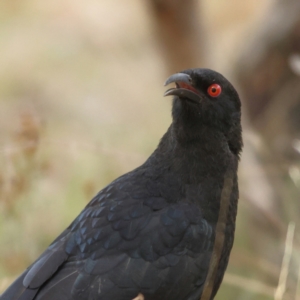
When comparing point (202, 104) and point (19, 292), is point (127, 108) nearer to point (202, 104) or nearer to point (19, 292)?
point (202, 104)

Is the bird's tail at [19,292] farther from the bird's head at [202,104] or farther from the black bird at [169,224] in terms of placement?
the bird's head at [202,104]

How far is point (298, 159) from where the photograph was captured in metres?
6.98

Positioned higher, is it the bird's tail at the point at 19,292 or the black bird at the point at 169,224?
the black bird at the point at 169,224

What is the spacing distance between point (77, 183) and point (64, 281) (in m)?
3.76

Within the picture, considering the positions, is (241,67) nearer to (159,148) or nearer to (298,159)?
(298,159)

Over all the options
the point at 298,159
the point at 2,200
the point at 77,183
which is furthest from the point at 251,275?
the point at 2,200

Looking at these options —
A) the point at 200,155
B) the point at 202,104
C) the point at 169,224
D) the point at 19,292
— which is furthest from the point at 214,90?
the point at 19,292

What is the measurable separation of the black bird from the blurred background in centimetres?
52

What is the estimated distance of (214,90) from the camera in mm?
3949

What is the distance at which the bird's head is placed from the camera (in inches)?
152

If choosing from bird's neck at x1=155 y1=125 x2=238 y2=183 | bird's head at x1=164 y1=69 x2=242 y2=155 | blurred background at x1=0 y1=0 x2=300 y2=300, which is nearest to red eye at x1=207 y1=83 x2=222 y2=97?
bird's head at x1=164 y1=69 x2=242 y2=155

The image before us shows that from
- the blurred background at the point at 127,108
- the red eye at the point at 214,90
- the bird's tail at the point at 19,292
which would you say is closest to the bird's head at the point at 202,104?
the red eye at the point at 214,90

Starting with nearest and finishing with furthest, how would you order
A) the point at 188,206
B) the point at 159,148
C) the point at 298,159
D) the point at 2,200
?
the point at 188,206, the point at 159,148, the point at 2,200, the point at 298,159

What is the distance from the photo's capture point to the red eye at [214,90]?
3936 millimetres
